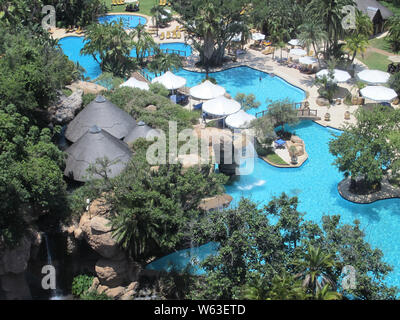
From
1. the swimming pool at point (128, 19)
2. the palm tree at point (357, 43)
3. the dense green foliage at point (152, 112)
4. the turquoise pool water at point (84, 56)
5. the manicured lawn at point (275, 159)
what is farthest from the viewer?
the swimming pool at point (128, 19)

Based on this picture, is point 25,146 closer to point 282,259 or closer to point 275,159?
point 282,259

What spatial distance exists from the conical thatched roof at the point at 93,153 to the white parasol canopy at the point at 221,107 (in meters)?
8.31

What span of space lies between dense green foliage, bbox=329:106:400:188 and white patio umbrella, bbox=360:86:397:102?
689 cm

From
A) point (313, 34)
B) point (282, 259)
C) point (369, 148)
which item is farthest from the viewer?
point (313, 34)

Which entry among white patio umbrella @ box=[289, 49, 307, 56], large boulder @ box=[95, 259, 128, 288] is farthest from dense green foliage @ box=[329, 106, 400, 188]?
white patio umbrella @ box=[289, 49, 307, 56]

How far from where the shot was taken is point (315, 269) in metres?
16.8

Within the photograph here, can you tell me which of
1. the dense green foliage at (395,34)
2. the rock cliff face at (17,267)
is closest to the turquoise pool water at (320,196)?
the rock cliff face at (17,267)

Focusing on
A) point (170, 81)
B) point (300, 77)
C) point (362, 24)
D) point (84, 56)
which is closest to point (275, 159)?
point (170, 81)

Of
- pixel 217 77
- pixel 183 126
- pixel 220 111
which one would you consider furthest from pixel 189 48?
pixel 183 126

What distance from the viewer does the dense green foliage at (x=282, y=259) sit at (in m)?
16.3

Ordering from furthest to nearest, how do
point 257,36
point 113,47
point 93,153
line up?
point 257,36 → point 113,47 → point 93,153

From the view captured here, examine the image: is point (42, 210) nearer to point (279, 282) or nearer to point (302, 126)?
point (279, 282)

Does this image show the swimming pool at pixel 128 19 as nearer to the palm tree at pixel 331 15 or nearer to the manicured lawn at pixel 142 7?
the manicured lawn at pixel 142 7

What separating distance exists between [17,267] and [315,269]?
13.1m
